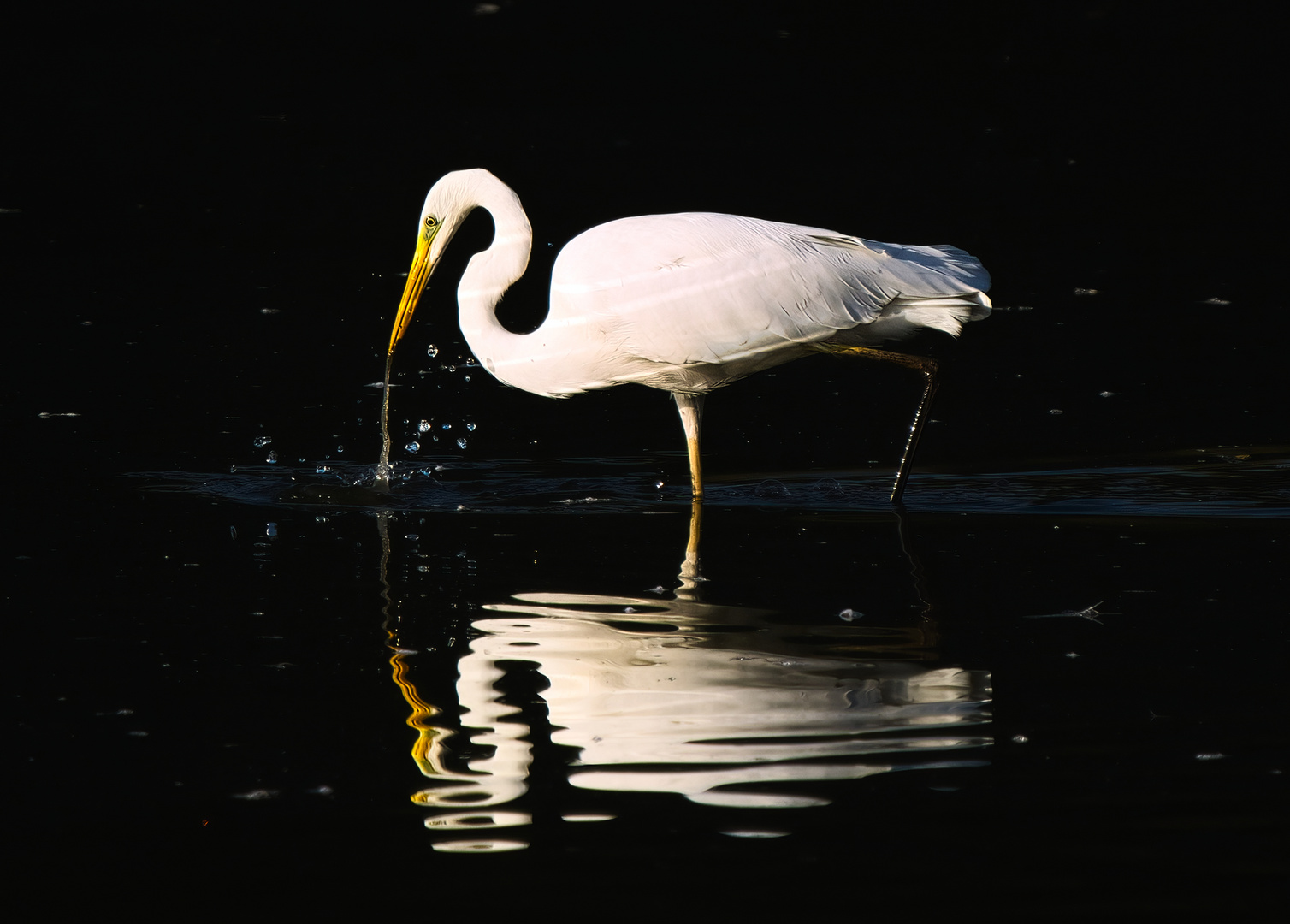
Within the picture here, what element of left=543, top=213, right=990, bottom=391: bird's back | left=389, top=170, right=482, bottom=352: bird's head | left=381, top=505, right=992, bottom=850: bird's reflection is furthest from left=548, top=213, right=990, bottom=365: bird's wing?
left=381, top=505, right=992, bottom=850: bird's reflection

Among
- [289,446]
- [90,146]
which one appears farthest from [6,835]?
[90,146]

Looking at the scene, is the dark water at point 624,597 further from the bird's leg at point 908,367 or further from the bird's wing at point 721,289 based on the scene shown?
the bird's wing at point 721,289

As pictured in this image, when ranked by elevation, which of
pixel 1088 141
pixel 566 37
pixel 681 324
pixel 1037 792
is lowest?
pixel 1037 792

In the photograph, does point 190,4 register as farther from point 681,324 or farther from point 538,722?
point 538,722

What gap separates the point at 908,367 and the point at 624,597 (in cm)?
262

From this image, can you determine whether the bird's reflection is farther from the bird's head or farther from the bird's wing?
the bird's head

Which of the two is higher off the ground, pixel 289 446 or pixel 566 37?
pixel 566 37

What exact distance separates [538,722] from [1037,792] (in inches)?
49.4

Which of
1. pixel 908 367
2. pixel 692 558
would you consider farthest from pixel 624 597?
pixel 908 367

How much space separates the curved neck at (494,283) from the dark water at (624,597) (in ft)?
2.43

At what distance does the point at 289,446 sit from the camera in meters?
8.34

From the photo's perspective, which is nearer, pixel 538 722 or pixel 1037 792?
pixel 1037 792

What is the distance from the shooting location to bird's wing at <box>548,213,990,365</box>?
6.77 meters

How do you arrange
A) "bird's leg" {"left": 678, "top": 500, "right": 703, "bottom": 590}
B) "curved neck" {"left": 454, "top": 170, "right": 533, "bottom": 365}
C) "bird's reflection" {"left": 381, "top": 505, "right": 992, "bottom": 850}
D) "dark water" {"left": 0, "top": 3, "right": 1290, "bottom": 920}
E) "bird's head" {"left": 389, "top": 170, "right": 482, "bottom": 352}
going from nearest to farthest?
"dark water" {"left": 0, "top": 3, "right": 1290, "bottom": 920}, "bird's reflection" {"left": 381, "top": 505, "right": 992, "bottom": 850}, "bird's leg" {"left": 678, "top": 500, "right": 703, "bottom": 590}, "curved neck" {"left": 454, "top": 170, "right": 533, "bottom": 365}, "bird's head" {"left": 389, "top": 170, "right": 482, "bottom": 352}
